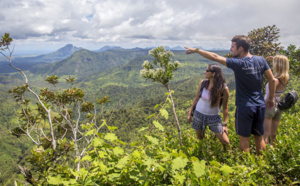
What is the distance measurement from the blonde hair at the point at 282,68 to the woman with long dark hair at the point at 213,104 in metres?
1.43

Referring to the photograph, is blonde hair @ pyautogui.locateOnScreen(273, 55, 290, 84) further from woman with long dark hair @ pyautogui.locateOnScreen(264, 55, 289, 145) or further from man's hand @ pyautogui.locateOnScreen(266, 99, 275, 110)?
man's hand @ pyautogui.locateOnScreen(266, 99, 275, 110)

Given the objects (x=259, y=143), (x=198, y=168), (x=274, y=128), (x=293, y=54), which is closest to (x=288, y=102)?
(x=274, y=128)

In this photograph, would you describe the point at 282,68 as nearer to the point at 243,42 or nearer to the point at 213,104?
the point at 243,42

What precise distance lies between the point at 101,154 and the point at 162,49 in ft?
7.78

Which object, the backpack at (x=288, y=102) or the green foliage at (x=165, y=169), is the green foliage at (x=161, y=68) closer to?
the green foliage at (x=165, y=169)

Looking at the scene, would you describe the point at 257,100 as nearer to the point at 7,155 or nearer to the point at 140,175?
the point at 140,175

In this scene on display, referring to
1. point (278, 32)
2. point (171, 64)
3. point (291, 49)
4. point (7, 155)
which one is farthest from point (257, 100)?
point (7, 155)

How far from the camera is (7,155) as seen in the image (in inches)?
5468

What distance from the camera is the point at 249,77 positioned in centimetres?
330

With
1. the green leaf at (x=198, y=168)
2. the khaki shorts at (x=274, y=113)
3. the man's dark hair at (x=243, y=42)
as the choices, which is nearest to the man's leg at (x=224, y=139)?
the khaki shorts at (x=274, y=113)

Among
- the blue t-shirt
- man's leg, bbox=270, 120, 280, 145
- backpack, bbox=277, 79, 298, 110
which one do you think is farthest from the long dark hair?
man's leg, bbox=270, 120, 280, 145

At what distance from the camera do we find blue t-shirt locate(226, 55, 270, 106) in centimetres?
323

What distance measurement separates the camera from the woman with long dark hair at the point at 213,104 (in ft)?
12.4

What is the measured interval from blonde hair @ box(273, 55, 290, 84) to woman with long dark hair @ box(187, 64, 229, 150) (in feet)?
4.68
